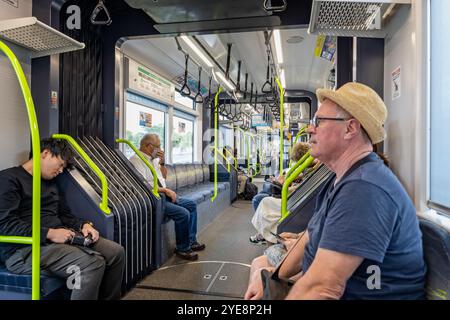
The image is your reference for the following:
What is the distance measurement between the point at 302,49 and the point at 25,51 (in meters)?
4.46

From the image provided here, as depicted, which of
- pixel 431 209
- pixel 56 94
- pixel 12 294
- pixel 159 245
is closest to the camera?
pixel 431 209

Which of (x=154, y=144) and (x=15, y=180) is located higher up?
(x=154, y=144)

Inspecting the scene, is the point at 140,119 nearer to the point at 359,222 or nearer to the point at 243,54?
the point at 243,54

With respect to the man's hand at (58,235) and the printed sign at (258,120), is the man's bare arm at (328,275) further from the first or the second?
the printed sign at (258,120)

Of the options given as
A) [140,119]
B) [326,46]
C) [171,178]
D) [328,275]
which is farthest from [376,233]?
[140,119]

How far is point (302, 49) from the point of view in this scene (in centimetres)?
578

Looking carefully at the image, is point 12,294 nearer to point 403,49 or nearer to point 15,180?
point 15,180

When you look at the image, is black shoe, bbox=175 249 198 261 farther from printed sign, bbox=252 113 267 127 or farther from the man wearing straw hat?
printed sign, bbox=252 113 267 127

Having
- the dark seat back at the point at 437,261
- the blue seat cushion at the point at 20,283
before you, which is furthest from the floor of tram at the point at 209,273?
the dark seat back at the point at 437,261

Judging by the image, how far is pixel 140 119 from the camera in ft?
19.4

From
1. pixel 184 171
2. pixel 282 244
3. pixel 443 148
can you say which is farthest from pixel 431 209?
pixel 184 171

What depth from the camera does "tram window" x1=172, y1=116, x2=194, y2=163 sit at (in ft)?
24.7

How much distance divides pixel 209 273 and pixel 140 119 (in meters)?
3.42

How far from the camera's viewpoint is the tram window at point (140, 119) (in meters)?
5.52
